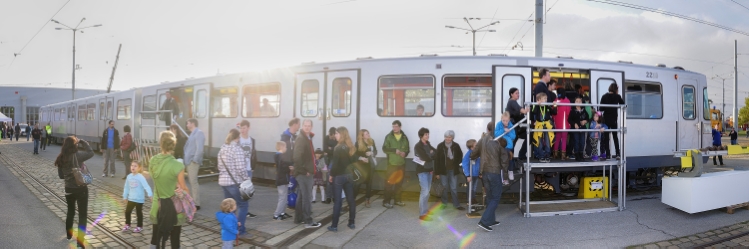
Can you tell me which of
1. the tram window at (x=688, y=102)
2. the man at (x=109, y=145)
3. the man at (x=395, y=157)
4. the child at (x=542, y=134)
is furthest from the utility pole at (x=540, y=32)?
the man at (x=109, y=145)

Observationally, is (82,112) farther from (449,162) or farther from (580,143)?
(580,143)

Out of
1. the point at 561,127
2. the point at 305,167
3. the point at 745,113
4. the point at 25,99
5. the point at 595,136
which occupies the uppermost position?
the point at 25,99

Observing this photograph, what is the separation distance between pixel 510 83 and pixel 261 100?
22.9 ft

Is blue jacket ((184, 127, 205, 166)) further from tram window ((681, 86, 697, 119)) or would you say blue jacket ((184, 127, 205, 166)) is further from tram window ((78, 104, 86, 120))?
tram window ((78, 104, 86, 120))

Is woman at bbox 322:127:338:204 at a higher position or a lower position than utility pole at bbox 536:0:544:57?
lower

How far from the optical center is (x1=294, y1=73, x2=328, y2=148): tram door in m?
10.9

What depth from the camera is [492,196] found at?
23.6 feet

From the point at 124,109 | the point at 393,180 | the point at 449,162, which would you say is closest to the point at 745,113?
the point at 449,162

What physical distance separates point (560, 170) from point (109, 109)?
73.3 feet

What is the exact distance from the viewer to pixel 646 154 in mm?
10305

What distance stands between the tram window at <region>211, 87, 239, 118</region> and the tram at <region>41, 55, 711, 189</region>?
274 mm

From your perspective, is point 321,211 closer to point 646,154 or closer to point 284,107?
point 284,107

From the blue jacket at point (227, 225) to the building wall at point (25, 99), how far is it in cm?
7280

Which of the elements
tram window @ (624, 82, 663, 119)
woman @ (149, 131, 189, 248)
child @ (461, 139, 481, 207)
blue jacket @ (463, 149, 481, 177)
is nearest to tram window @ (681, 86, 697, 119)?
→ tram window @ (624, 82, 663, 119)
